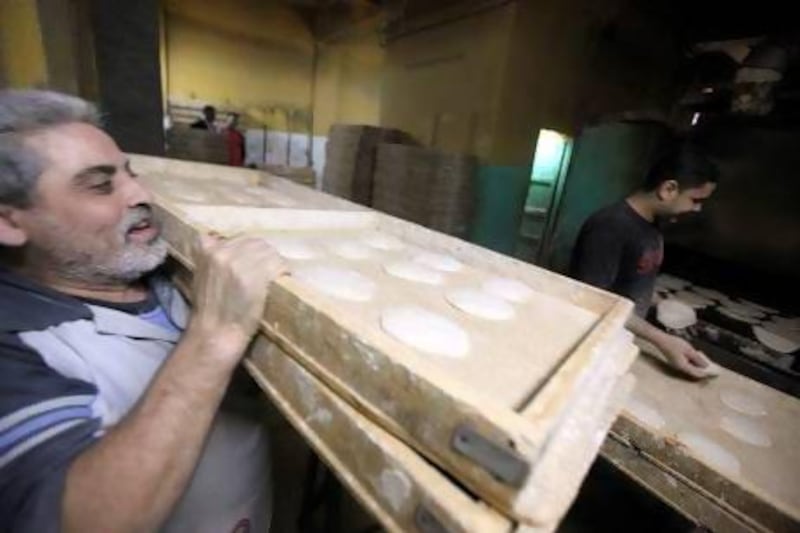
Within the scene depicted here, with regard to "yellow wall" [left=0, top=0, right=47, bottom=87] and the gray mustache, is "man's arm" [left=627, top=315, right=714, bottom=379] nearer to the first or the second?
the gray mustache

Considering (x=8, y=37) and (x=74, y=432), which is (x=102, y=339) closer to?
(x=74, y=432)

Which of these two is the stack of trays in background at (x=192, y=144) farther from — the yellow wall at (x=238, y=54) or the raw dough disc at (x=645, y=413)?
the raw dough disc at (x=645, y=413)

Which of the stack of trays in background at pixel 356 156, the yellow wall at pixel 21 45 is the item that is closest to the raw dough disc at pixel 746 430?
the yellow wall at pixel 21 45

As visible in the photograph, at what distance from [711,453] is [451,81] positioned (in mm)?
4996

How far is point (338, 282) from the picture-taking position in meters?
0.94

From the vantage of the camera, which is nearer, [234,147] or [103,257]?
[103,257]

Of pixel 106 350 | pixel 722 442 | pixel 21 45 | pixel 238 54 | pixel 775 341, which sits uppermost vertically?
pixel 238 54

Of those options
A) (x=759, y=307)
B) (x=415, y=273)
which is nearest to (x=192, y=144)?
(x=415, y=273)

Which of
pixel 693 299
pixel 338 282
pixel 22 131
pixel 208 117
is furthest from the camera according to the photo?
pixel 208 117

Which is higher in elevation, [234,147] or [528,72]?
[528,72]

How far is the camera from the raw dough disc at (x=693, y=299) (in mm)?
3246

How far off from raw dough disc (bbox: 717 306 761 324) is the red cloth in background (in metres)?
7.38

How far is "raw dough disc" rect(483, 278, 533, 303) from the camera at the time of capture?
106cm

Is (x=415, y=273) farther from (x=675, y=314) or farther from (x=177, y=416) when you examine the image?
(x=675, y=314)
